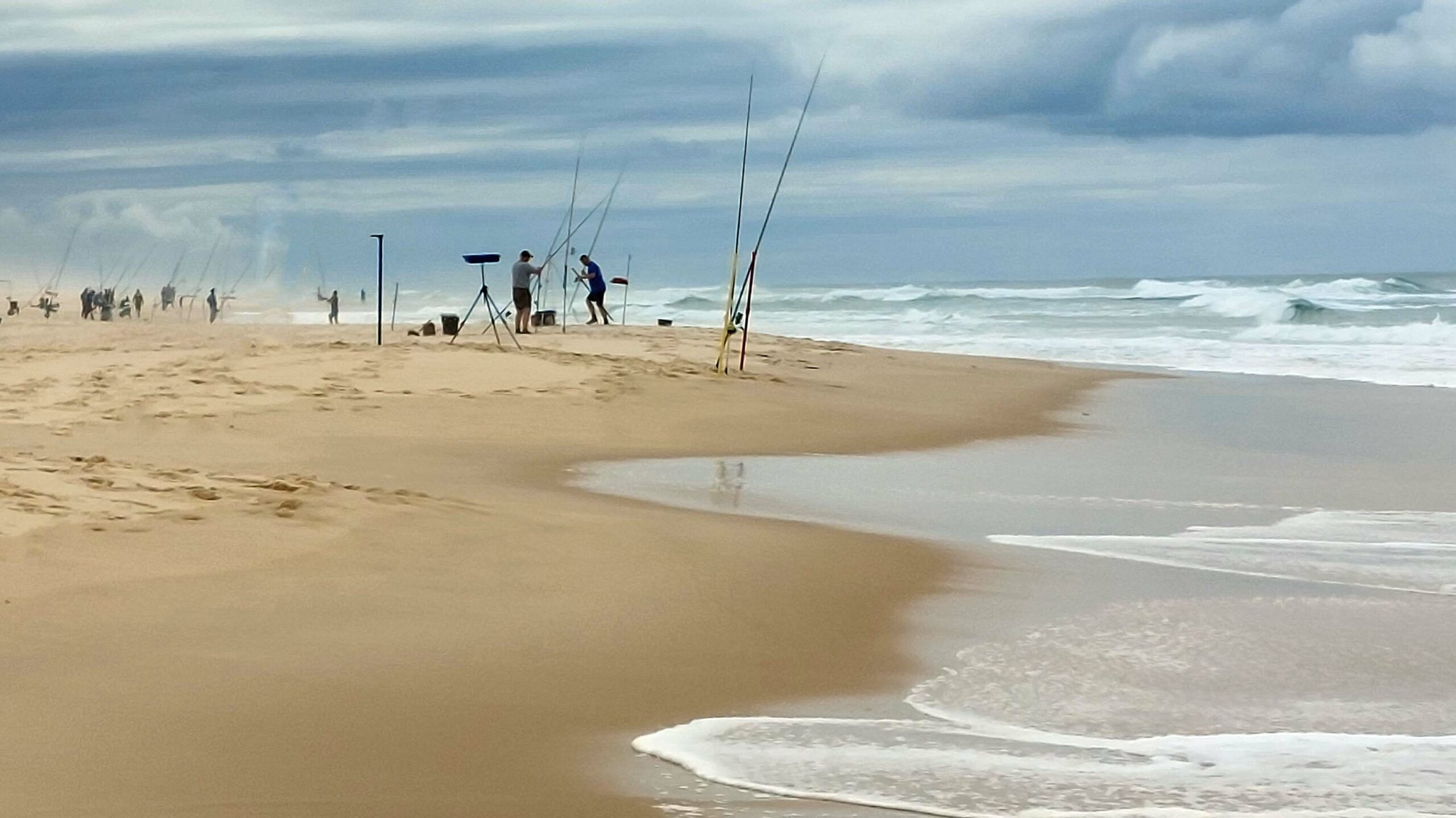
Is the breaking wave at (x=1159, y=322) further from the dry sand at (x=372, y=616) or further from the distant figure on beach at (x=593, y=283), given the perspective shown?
the dry sand at (x=372, y=616)

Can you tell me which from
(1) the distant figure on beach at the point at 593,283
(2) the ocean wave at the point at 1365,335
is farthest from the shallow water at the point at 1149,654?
(2) the ocean wave at the point at 1365,335

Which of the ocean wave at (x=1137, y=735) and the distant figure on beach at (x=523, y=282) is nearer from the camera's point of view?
the ocean wave at (x=1137, y=735)

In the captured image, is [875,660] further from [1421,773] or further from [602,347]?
[602,347]

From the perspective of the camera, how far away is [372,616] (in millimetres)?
5199

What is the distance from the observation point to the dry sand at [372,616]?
3.67 metres

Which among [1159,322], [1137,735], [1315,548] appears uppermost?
[1159,322]

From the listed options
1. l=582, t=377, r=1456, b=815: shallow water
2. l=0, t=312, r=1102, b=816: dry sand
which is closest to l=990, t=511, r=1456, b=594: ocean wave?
l=582, t=377, r=1456, b=815: shallow water

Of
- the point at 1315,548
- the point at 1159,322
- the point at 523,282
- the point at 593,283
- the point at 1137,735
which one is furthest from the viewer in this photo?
the point at 1159,322

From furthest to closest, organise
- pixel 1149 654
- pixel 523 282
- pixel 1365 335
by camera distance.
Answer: pixel 1365 335 < pixel 523 282 < pixel 1149 654

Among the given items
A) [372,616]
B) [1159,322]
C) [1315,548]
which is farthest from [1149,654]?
[1159,322]

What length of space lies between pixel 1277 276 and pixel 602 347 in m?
66.1

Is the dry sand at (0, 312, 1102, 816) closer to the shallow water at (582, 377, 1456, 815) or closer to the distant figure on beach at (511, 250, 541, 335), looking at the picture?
the shallow water at (582, 377, 1456, 815)

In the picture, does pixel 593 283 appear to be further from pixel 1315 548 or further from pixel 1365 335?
pixel 1315 548

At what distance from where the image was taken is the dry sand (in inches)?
145
